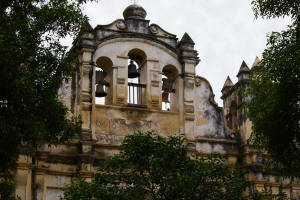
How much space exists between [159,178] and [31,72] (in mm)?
3774

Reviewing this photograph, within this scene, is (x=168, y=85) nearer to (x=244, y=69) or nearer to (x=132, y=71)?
(x=132, y=71)

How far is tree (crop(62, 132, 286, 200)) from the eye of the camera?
45.5 ft

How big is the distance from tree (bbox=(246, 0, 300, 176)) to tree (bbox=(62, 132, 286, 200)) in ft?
4.44

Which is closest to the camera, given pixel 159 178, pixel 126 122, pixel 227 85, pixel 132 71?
pixel 159 178

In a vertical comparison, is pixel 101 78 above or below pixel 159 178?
above

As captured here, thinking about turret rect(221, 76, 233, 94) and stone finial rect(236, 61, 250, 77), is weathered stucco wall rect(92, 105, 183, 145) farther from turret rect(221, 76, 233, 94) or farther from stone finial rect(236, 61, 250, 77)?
turret rect(221, 76, 233, 94)

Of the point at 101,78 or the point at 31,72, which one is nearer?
the point at 31,72

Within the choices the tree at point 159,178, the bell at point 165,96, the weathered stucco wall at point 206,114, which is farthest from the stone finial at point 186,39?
the tree at point 159,178

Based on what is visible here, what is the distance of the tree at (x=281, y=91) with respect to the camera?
12.9 meters

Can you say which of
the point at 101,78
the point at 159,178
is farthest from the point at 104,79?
the point at 159,178

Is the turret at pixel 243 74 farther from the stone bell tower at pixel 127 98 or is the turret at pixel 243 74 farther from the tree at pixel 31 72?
the tree at pixel 31 72

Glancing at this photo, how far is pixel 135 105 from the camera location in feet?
66.5

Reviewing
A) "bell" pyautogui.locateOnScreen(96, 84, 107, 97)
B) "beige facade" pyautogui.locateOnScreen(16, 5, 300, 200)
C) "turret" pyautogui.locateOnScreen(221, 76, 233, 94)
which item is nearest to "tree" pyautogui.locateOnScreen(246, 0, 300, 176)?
"beige facade" pyautogui.locateOnScreen(16, 5, 300, 200)

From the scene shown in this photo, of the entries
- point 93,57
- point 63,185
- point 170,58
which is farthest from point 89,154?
point 170,58
